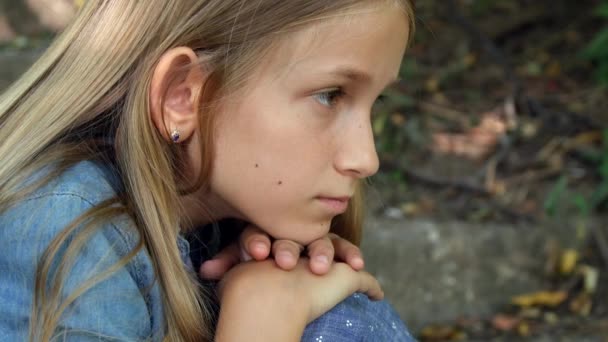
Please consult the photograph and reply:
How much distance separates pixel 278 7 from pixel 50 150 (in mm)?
485

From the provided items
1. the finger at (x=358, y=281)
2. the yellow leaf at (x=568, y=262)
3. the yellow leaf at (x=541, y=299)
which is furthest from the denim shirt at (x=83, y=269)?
the yellow leaf at (x=568, y=262)

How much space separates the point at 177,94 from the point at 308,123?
0.25 m

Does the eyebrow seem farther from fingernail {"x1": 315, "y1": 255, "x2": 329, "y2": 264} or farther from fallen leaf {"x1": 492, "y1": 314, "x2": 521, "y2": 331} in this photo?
fallen leaf {"x1": 492, "y1": 314, "x2": 521, "y2": 331}

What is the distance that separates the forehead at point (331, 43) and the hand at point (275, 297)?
14.9 inches

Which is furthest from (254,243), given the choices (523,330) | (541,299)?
(541,299)

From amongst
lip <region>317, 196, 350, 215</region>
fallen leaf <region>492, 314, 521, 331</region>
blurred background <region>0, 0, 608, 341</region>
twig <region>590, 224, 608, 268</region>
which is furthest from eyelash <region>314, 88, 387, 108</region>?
twig <region>590, 224, 608, 268</region>

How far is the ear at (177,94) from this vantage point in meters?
1.68

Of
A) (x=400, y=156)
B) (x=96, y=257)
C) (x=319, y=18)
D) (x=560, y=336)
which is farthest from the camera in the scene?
(x=400, y=156)

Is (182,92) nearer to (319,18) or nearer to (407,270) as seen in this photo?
(319,18)

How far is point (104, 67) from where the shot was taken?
1719mm

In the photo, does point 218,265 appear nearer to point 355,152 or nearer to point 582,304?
point 355,152

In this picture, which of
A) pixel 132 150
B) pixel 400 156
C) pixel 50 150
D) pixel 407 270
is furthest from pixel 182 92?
pixel 400 156

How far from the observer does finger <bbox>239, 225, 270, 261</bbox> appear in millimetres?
1805

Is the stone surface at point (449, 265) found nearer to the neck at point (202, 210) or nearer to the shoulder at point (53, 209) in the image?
the neck at point (202, 210)
